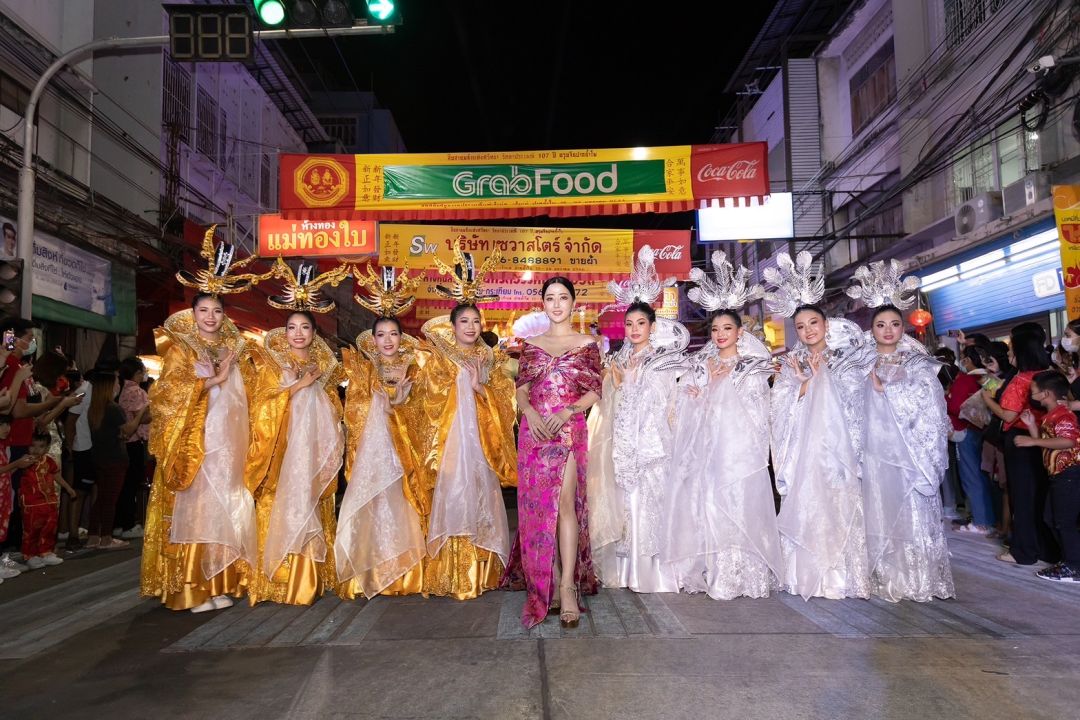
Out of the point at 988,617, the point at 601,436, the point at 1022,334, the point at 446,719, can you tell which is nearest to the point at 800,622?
the point at 988,617

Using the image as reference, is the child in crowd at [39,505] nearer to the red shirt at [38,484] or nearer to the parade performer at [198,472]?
the red shirt at [38,484]

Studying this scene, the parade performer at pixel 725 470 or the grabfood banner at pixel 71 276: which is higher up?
the grabfood banner at pixel 71 276

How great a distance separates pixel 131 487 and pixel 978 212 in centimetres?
1157

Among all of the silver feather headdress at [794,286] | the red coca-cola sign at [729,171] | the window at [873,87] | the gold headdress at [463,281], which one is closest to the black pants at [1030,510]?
the silver feather headdress at [794,286]

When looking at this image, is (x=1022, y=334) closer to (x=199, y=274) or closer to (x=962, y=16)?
(x=199, y=274)

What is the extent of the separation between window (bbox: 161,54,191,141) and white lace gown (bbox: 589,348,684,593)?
457 inches

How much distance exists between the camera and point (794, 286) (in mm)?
4523

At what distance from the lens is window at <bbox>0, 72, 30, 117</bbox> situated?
9.20 m

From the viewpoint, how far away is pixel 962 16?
11.5m

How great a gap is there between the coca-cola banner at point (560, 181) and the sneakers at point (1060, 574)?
5.24 m

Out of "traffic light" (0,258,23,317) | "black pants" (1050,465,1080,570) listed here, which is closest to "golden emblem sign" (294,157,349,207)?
"traffic light" (0,258,23,317)

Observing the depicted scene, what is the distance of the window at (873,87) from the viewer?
572 inches

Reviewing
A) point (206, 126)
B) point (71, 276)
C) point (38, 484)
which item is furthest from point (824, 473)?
point (206, 126)

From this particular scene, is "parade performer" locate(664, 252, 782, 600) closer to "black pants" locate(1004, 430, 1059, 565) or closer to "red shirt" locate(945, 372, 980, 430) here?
"black pants" locate(1004, 430, 1059, 565)
